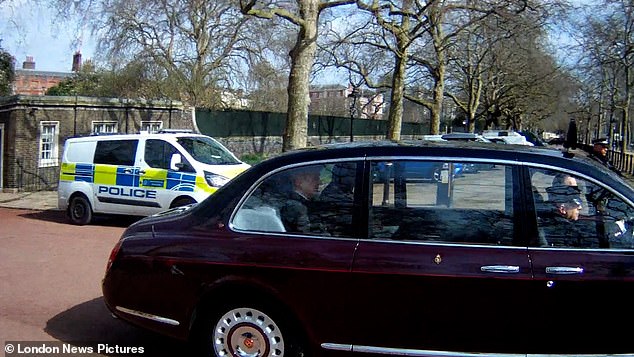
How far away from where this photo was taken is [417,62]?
29.8 meters

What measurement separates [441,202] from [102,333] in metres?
3.28

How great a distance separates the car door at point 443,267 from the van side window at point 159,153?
8242 millimetres

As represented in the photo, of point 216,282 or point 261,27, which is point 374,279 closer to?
point 216,282

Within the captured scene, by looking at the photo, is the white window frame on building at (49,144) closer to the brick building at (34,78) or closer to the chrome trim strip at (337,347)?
the chrome trim strip at (337,347)

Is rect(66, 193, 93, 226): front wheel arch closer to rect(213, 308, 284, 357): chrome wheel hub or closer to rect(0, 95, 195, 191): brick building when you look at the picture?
rect(0, 95, 195, 191): brick building

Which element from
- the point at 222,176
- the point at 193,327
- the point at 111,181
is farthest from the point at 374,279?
the point at 111,181

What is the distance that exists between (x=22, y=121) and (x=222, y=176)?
12.2 m

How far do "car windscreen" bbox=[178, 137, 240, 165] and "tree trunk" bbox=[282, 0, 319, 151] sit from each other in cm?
255

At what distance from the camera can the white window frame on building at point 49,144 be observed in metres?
21.7

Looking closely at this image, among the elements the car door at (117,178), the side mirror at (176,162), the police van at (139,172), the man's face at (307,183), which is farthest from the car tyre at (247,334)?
the car door at (117,178)

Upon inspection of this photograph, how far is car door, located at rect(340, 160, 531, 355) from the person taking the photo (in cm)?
391

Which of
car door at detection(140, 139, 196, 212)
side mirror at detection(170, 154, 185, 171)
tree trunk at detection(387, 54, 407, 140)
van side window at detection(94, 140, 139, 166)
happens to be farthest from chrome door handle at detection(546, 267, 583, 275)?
tree trunk at detection(387, 54, 407, 140)

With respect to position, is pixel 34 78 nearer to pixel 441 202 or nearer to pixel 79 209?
Result: pixel 79 209

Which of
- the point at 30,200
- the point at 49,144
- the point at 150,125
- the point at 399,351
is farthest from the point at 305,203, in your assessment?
the point at 150,125
